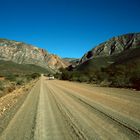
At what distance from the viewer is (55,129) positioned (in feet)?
28.6

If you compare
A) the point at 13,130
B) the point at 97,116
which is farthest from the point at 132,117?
the point at 13,130

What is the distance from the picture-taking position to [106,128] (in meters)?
8.42

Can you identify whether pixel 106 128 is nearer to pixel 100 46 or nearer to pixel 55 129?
pixel 55 129

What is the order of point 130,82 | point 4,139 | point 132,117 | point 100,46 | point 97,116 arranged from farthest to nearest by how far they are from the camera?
1. point 100,46
2. point 130,82
3. point 97,116
4. point 132,117
5. point 4,139

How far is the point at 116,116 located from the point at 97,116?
0.81 m

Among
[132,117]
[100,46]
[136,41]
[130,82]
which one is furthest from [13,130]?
[100,46]

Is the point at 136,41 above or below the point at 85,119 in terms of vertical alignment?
above

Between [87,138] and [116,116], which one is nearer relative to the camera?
[87,138]

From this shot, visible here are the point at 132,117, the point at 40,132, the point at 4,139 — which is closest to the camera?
the point at 4,139

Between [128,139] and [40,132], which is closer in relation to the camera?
[128,139]

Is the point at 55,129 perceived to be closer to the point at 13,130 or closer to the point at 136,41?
the point at 13,130

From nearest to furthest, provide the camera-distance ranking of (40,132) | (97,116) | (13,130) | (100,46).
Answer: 1. (40,132)
2. (13,130)
3. (97,116)
4. (100,46)

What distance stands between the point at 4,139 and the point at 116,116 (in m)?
4.99

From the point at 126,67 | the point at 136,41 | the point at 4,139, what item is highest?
the point at 136,41
